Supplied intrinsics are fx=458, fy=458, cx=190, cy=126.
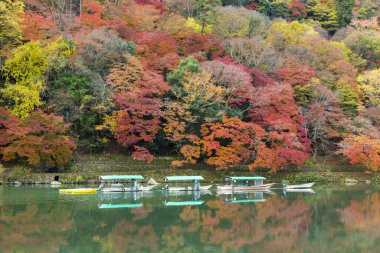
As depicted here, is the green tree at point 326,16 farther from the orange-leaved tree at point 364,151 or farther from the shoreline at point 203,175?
the shoreline at point 203,175

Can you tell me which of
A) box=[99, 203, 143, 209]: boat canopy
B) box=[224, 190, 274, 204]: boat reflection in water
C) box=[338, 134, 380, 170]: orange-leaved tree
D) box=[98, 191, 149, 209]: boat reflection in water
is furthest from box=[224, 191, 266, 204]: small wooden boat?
box=[338, 134, 380, 170]: orange-leaved tree

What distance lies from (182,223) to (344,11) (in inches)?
2740

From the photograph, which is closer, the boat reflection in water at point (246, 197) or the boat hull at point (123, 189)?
the boat reflection in water at point (246, 197)

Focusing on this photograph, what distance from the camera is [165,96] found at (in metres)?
43.5

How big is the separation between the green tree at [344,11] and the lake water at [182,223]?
5556 cm

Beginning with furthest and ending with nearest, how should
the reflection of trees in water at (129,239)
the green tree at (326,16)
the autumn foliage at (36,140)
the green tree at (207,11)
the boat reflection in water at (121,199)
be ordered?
the green tree at (326,16) < the green tree at (207,11) < the autumn foliage at (36,140) < the boat reflection in water at (121,199) < the reflection of trees in water at (129,239)

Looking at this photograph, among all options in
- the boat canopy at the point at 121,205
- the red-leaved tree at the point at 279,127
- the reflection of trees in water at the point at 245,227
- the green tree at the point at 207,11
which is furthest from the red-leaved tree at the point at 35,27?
the reflection of trees in water at the point at 245,227

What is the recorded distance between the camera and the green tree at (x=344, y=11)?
7988 cm

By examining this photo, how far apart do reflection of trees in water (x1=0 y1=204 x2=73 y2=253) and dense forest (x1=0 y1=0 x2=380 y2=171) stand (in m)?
14.1

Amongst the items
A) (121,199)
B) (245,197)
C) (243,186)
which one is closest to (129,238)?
(121,199)

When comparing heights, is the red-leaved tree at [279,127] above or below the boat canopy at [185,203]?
above

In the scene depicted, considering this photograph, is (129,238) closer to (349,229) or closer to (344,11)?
(349,229)

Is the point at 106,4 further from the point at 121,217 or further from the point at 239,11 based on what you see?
the point at 121,217

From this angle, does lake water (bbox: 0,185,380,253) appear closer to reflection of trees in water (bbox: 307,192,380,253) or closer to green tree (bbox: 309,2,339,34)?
reflection of trees in water (bbox: 307,192,380,253)
